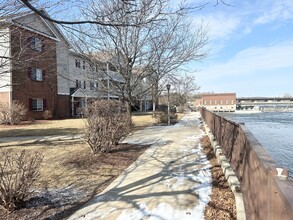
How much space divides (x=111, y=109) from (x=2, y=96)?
17856 millimetres

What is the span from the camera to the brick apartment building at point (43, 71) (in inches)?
314

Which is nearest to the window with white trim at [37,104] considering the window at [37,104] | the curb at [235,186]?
the window at [37,104]

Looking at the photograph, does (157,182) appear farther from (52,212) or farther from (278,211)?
(278,211)

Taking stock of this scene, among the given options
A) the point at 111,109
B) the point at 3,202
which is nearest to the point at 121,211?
the point at 3,202

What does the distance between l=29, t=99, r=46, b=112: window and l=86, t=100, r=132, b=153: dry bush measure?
18519mm

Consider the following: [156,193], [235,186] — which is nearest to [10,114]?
[156,193]

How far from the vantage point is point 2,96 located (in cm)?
2380

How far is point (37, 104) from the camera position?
26.8 meters

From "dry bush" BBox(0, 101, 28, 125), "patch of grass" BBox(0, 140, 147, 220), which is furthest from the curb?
"dry bush" BBox(0, 101, 28, 125)

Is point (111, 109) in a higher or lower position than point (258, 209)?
higher

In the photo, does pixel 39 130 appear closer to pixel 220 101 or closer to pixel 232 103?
pixel 220 101

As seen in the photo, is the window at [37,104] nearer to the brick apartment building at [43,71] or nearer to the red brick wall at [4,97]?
the brick apartment building at [43,71]

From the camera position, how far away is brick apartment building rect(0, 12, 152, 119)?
7984 mm

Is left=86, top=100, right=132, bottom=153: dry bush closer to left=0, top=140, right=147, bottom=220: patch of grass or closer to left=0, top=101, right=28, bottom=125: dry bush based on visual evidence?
left=0, top=140, right=147, bottom=220: patch of grass
